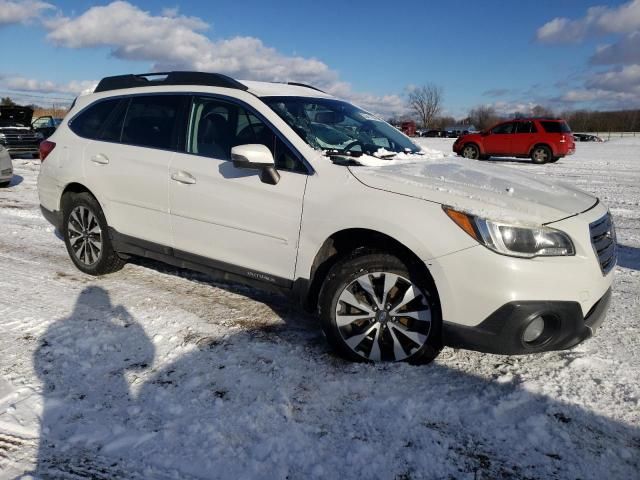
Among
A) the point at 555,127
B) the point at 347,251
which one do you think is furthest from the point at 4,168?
the point at 555,127

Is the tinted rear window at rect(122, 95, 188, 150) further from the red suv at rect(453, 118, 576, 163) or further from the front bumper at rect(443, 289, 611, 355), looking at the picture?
the red suv at rect(453, 118, 576, 163)

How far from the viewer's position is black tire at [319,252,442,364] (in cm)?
293

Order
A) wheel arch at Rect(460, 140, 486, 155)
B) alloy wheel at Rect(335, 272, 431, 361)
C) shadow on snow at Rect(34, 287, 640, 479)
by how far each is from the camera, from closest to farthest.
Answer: shadow on snow at Rect(34, 287, 640, 479)
alloy wheel at Rect(335, 272, 431, 361)
wheel arch at Rect(460, 140, 486, 155)

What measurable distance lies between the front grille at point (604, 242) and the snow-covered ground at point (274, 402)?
676 mm

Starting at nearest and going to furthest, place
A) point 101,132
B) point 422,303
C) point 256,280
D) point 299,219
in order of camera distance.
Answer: point 422,303, point 299,219, point 256,280, point 101,132

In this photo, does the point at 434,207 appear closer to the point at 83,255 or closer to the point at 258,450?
the point at 258,450

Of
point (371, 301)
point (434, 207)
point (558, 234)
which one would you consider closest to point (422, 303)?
point (371, 301)

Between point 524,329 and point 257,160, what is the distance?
74.9 inches

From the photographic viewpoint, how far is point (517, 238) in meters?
2.65

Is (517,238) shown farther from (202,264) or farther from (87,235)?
(87,235)

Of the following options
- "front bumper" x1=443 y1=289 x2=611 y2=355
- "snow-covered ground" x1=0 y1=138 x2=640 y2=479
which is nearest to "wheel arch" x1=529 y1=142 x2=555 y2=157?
"snow-covered ground" x1=0 y1=138 x2=640 y2=479

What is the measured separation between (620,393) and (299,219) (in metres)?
2.16

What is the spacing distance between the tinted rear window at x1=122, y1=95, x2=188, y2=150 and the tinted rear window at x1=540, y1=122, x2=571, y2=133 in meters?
17.7

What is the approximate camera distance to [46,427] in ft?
8.18
